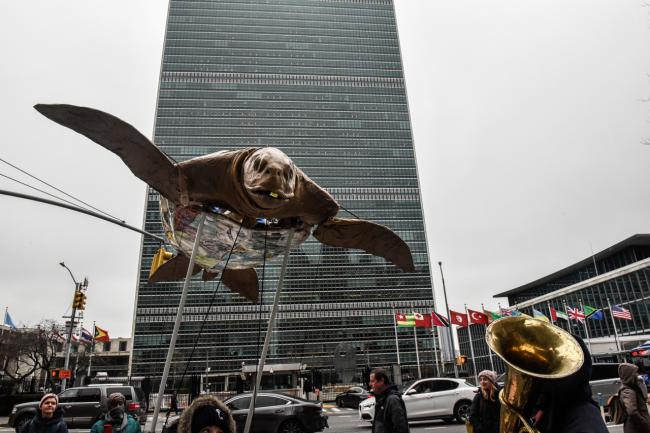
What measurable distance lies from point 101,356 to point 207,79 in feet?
221

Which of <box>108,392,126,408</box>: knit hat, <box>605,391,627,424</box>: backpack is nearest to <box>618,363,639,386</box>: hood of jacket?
<box>605,391,627,424</box>: backpack

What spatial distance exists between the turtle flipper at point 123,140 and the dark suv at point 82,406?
12.1 meters

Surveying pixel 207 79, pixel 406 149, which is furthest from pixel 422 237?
pixel 207 79

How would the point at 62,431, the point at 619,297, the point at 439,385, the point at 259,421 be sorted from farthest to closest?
the point at 619,297, the point at 439,385, the point at 259,421, the point at 62,431

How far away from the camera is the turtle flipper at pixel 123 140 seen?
3449mm

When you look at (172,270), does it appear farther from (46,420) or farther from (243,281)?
(46,420)

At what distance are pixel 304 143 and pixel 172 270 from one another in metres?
91.8

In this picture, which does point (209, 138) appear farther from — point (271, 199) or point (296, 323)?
point (271, 199)

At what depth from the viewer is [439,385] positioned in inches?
495

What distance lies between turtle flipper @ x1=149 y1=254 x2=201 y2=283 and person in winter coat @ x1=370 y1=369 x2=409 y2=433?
4.06m

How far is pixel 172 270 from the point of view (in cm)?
742

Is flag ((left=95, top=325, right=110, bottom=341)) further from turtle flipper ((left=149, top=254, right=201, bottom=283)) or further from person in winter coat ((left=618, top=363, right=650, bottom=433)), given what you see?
person in winter coat ((left=618, top=363, right=650, bottom=433))

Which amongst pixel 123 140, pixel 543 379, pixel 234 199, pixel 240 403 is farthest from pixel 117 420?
pixel 240 403

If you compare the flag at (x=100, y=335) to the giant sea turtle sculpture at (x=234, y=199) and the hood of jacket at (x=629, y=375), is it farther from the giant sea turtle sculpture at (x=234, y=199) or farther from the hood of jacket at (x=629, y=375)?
the hood of jacket at (x=629, y=375)
